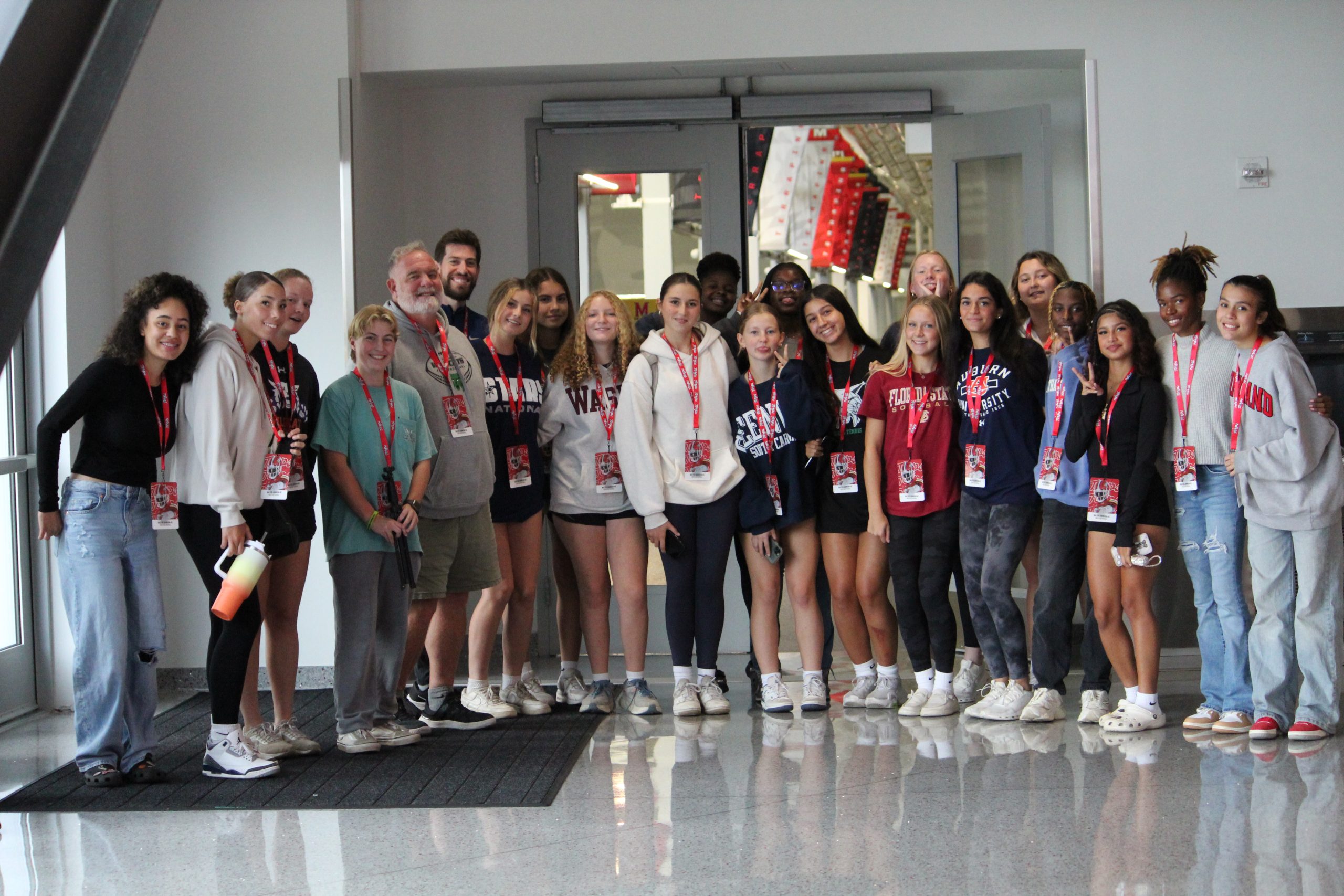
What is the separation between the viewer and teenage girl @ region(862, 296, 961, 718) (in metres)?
4.06

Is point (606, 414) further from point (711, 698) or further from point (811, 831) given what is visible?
point (811, 831)

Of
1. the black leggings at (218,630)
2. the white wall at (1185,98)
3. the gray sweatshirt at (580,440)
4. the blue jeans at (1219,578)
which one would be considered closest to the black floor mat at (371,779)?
the black leggings at (218,630)

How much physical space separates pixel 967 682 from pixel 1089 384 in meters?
1.17

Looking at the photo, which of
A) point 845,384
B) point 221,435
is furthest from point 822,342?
point 221,435

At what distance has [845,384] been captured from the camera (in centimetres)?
426

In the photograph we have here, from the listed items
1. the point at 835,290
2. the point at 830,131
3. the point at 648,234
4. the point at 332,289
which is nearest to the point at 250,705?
the point at 332,289

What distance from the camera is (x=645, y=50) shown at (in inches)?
198

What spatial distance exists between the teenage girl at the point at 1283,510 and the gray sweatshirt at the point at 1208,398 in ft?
0.10

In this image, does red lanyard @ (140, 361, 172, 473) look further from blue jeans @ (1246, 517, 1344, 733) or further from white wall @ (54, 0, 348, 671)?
blue jeans @ (1246, 517, 1344, 733)

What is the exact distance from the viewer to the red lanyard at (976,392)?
3990mm

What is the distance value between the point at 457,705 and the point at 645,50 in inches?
107

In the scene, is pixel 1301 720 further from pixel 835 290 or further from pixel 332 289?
pixel 332 289

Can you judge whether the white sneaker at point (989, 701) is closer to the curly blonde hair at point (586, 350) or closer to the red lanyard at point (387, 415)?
the curly blonde hair at point (586, 350)

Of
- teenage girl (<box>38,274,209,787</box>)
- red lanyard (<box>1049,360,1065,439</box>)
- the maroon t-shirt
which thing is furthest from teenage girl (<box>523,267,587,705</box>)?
red lanyard (<box>1049,360,1065,439</box>)
